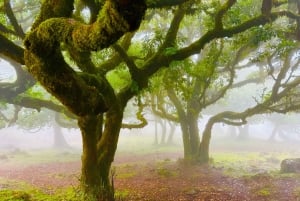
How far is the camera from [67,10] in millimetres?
7711

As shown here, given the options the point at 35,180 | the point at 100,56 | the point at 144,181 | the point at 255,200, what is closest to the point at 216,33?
the point at 100,56

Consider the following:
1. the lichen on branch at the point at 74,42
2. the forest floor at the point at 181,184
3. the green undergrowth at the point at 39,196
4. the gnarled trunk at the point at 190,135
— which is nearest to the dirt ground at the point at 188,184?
the forest floor at the point at 181,184

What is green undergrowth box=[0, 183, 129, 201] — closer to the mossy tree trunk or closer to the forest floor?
the forest floor

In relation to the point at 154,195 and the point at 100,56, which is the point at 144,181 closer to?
the point at 154,195

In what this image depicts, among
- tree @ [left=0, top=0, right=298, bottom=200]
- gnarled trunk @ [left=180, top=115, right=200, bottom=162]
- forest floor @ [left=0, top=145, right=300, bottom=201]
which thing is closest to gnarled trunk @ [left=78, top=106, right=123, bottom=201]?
tree @ [left=0, top=0, right=298, bottom=200]

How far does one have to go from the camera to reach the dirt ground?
1481 cm

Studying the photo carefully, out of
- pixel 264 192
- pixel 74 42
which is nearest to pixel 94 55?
pixel 264 192

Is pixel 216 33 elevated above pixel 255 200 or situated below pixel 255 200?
above

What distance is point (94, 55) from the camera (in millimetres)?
14992

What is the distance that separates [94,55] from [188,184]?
8.30m

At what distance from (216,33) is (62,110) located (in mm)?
10655

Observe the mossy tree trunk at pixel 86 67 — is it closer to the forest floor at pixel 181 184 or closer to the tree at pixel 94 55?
the tree at pixel 94 55

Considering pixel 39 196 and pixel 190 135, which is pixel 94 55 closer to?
pixel 39 196

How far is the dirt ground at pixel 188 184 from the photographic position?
583 inches
